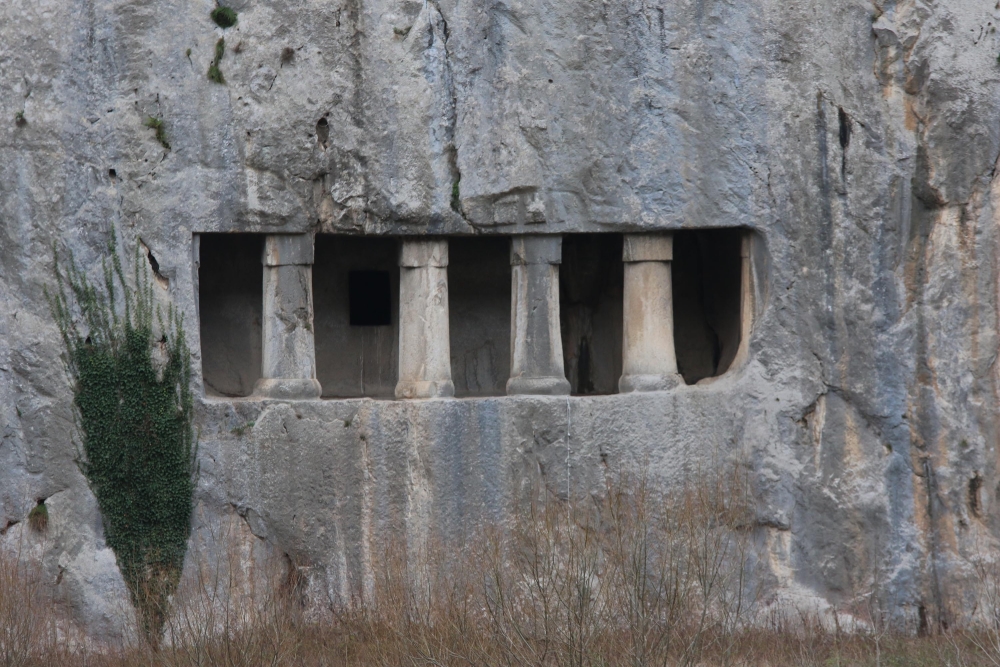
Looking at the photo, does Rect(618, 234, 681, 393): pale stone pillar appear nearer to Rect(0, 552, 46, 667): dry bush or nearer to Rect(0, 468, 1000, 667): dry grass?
Rect(0, 468, 1000, 667): dry grass

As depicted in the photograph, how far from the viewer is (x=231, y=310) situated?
39.8 ft

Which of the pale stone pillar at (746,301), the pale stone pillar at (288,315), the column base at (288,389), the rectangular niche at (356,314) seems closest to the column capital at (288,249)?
the pale stone pillar at (288,315)

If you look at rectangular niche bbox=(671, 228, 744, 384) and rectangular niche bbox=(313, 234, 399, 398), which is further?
rectangular niche bbox=(313, 234, 399, 398)

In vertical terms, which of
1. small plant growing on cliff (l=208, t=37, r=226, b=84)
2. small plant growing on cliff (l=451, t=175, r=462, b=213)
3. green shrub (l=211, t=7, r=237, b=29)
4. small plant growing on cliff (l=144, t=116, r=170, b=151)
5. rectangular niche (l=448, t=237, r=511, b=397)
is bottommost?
rectangular niche (l=448, t=237, r=511, b=397)

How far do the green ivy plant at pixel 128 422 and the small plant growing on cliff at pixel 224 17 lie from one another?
5.78ft

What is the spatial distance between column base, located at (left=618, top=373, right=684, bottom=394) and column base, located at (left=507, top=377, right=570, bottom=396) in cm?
44

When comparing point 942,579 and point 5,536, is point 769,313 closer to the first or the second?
point 942,579

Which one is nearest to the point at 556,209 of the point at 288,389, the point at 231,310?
the point at 288,389

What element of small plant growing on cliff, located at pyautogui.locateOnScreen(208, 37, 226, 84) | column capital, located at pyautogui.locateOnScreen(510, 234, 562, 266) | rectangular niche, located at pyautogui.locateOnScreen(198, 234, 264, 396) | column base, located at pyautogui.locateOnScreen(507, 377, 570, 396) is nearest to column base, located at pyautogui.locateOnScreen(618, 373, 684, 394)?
column base, located at pyautogui.locateOnScreen(507, 377, 570, 396)

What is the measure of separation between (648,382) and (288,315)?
2.70 metres

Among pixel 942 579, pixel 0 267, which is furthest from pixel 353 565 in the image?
pixel 942 579

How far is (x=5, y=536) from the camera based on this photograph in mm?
10477

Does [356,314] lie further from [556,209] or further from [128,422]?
[128,422]

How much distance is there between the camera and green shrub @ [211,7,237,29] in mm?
10742
